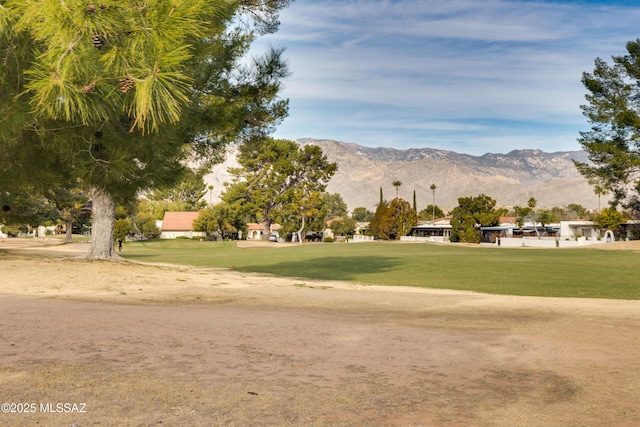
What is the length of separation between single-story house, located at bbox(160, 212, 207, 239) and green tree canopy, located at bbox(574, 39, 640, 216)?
3179 inches

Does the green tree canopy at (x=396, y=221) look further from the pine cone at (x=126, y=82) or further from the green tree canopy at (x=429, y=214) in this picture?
the pine cone at (x=126, y=82)

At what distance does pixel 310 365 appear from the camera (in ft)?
25.4

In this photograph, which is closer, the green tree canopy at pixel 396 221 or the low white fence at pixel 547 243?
the low white fence at pixel 547 243

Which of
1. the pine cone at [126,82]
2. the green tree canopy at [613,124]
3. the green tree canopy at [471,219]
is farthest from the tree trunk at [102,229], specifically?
the green tree canopy at [471,219]

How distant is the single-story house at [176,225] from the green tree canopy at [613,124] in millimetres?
80741

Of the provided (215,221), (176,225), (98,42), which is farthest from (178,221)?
(98,42)

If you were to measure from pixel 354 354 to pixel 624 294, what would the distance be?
17.4m

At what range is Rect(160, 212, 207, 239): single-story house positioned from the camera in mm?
124625

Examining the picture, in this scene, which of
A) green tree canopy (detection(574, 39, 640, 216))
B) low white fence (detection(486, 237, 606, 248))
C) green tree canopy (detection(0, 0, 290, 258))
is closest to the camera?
green tree canopy (detection(0, 0, 290, 258))

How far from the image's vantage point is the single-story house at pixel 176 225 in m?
125

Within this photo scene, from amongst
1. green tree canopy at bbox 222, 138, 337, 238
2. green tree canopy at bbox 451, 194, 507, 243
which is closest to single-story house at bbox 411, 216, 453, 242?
green tree canopy at bbox 222, 138, 337, 238

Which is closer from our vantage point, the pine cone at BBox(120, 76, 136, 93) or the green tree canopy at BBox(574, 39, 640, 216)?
the pine cone at BBox(120, 76, 136, 93)

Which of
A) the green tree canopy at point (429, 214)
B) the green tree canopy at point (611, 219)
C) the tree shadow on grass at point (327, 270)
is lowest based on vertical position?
the tree shadow on grass at point (327, 270)

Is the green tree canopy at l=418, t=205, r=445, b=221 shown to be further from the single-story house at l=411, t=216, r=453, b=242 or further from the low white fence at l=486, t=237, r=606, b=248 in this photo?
the low white fence at l=486, t=237, r=606, b=248
